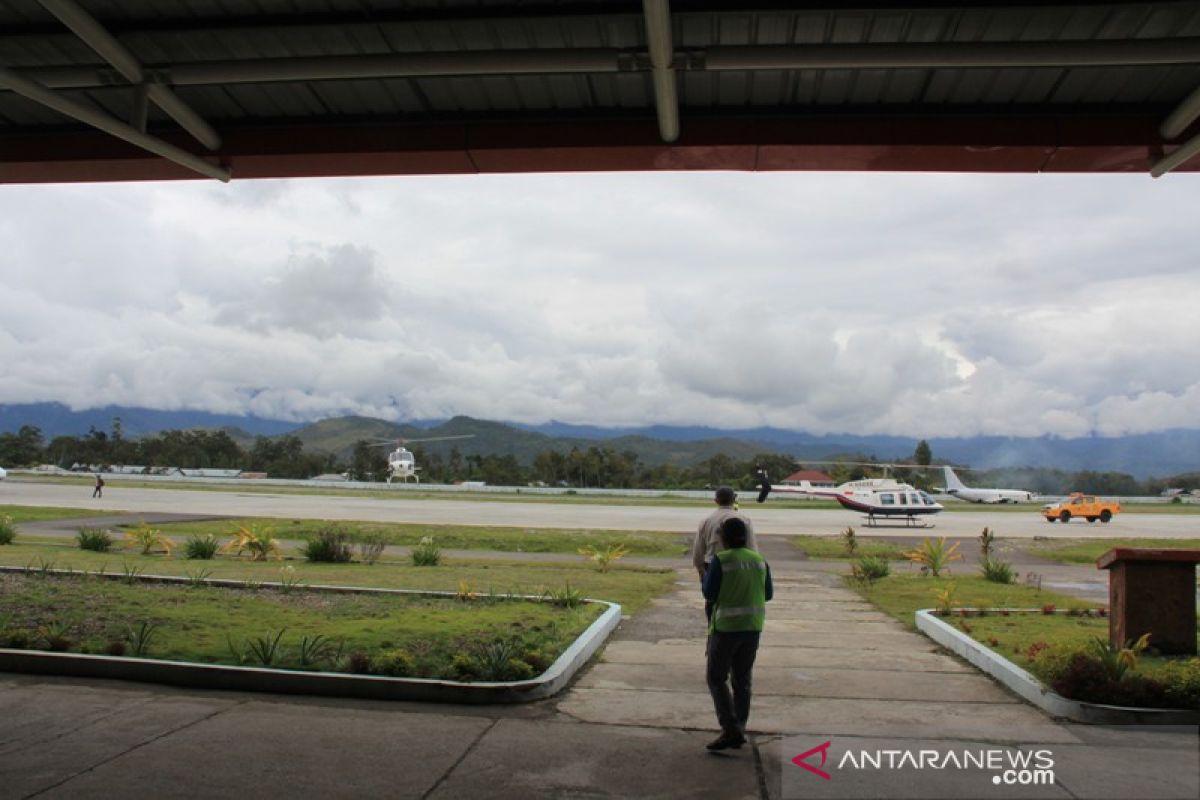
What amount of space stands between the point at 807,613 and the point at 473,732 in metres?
8.41

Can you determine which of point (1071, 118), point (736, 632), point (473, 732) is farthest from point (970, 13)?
point (473, 732)

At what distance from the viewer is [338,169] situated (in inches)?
299

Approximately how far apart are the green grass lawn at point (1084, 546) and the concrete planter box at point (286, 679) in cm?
2331

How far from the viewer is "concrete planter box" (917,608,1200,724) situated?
6.79 meters

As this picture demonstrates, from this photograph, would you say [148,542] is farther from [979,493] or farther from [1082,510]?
[979,493]

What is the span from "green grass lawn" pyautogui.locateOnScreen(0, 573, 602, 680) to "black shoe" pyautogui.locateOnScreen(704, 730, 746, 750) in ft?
7.74

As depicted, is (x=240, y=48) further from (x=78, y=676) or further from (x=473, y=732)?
(x=78, y=676)

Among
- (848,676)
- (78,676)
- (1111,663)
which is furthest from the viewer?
(848,676)

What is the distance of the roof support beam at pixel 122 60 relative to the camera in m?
5.42

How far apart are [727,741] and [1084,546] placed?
29.6 meters

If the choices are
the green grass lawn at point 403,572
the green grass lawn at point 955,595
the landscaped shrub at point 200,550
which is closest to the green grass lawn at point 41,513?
the green grass lawn at point 403,572

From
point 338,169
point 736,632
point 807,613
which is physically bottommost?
point 807,613

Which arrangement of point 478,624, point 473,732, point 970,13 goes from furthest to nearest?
point 478,624
point 473,732
point 970,13

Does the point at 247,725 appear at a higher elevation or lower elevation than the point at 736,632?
lower
